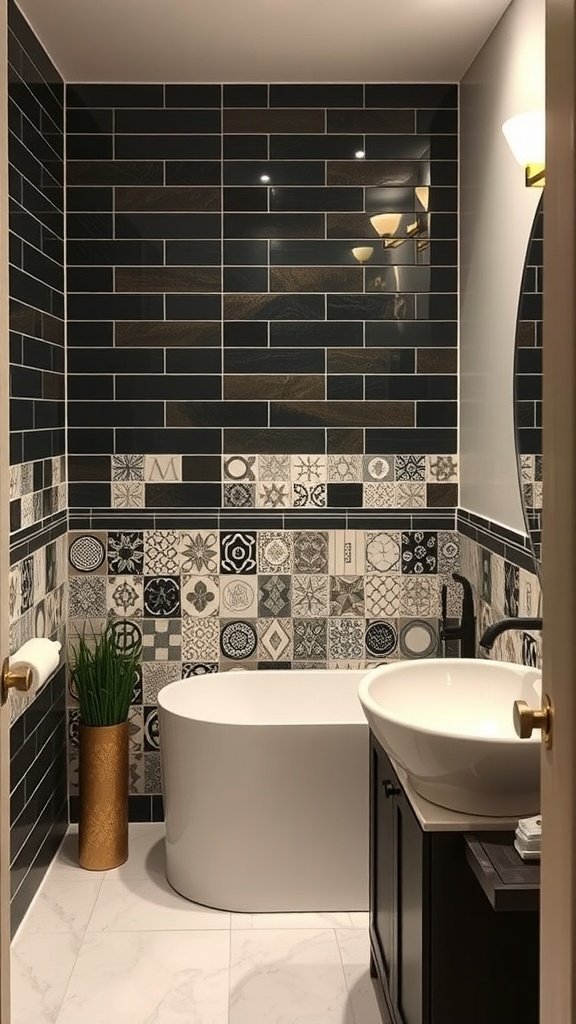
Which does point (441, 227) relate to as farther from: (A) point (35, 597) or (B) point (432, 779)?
(B) point (432, 779)

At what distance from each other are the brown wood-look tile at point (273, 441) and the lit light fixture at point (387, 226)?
30.1 inches

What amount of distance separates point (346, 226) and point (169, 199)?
686mm

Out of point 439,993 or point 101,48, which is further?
point 101,48

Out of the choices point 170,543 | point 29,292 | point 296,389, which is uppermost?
point 29,292

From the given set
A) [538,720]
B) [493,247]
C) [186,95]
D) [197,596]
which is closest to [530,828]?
[538,720]

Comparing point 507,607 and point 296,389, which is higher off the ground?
point 296,389

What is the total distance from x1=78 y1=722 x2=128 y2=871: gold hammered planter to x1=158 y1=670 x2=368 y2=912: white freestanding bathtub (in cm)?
36

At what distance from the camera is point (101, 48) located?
13.0ft

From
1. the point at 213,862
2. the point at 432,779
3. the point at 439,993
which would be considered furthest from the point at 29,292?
the point at 439,993

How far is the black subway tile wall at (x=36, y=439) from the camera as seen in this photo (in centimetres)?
350

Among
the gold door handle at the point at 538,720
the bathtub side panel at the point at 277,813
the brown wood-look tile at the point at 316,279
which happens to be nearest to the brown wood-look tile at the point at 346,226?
the brown wood-look tile at the point at 316,279

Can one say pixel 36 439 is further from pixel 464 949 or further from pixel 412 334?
pixel 464 949

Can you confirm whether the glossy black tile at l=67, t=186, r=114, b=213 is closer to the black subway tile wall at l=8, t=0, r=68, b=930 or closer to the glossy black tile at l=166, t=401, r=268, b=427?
the black subway tile wall at l=8, t=0, r=68, b=930

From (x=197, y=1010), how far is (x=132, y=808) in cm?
145
